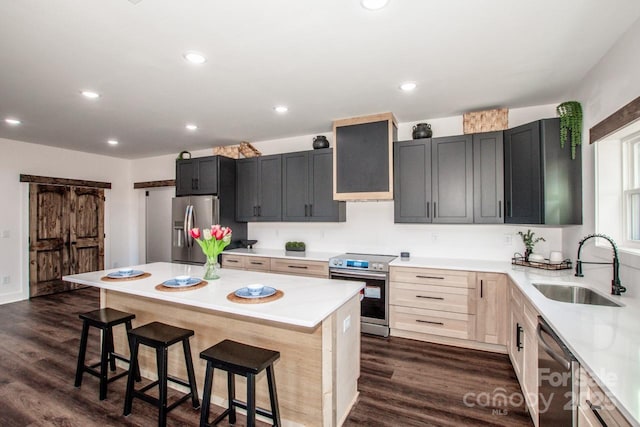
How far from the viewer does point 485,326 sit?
10.2 feet

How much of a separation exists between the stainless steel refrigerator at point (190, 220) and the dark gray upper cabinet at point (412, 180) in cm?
263

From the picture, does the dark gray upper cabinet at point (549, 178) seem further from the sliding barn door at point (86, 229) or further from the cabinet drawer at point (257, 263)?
the sliding barn door at point (86, 229)

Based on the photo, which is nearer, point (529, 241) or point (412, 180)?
point (529, 241)

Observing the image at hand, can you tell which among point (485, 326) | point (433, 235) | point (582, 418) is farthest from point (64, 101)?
point (485, 326)

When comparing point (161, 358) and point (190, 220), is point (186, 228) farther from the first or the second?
point (161, 358)

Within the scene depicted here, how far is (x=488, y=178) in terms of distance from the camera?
131 inches

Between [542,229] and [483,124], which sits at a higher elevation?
[483,124]

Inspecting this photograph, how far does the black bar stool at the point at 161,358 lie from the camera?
1.99 meters

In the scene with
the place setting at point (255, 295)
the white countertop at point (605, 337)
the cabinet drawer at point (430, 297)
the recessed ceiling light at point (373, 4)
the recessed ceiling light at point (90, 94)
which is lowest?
the cabinet drawer at point (430, 297)

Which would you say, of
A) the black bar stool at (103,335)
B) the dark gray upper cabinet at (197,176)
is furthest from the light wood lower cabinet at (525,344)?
the dark gray upper cabinet at (197,176)

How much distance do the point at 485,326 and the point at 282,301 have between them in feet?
7.60

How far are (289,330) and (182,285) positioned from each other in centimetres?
88

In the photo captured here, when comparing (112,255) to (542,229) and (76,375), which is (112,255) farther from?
(542,229)

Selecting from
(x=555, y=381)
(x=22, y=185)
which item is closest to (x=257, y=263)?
(x=555, y=381)
